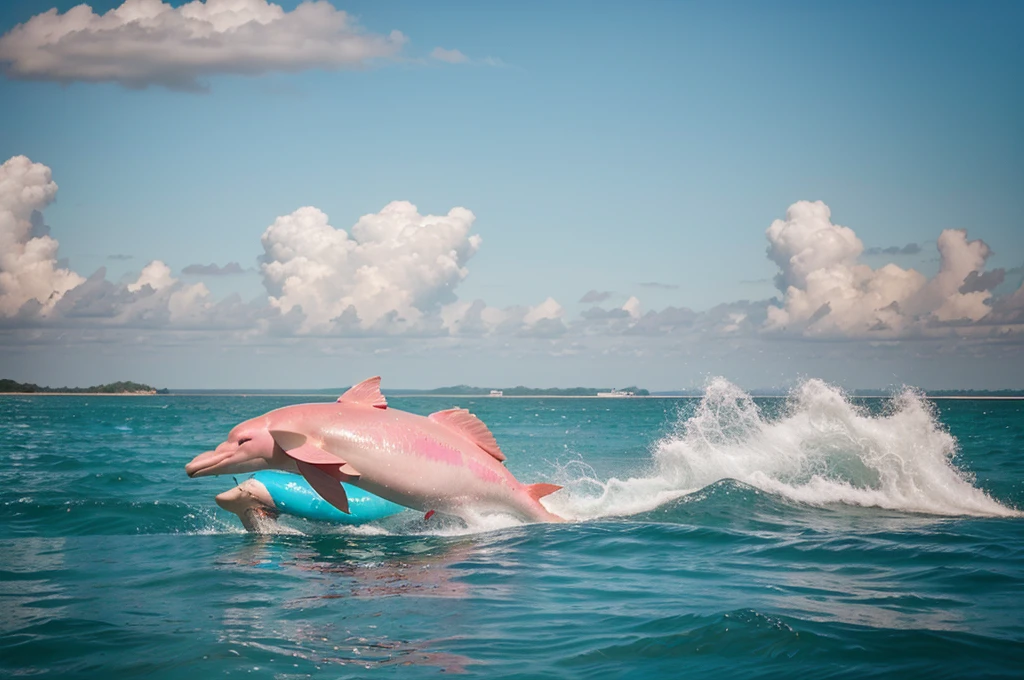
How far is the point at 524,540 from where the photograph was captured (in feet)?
41.4

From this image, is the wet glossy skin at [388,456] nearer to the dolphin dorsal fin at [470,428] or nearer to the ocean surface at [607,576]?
the dolphin dorsal fin at [470,428]

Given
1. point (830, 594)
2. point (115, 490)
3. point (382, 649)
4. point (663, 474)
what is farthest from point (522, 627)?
point (115, 490)

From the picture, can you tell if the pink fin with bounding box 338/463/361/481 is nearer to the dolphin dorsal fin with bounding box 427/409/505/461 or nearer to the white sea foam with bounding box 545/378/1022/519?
the dolphin dorsal fin with bounding box 427/409/505/461

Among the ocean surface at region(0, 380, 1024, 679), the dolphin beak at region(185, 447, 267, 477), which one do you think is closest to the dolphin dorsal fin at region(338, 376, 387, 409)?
the dolphin beak at region(185, 447, 267, 477)

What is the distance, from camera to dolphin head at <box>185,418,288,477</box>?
1167 centimetres

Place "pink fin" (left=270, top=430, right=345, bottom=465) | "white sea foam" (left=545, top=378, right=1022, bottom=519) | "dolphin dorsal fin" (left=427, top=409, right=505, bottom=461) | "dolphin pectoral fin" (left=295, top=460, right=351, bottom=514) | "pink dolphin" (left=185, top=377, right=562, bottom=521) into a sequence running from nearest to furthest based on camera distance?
"pink fin" (left=270, top=430, right=345, bottom=465) → "dolphin pectoral fin" (left=295, top=460, right=351, bottom=514) → "pink dolphin" (left=185, top=377, right=562, bottom=521) → "dolphin dorsal fin" (left=427, top=409, right=505, bottom=461) → "white sea foam" (left=545, top=378, right=1022, bottom=519)

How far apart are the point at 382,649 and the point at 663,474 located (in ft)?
41.6

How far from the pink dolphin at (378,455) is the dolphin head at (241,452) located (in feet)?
0.05

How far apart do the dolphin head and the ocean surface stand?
126 cm

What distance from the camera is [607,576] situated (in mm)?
10414

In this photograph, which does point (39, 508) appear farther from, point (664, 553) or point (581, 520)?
point (664, 553)

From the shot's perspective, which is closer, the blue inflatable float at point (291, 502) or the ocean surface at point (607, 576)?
the ocean surface at point (607, 576)

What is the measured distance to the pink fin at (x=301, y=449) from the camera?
11.0m

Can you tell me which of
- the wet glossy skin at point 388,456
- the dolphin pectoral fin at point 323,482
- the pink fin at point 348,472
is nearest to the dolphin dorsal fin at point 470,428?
the wet glossy skin at point 388,456
